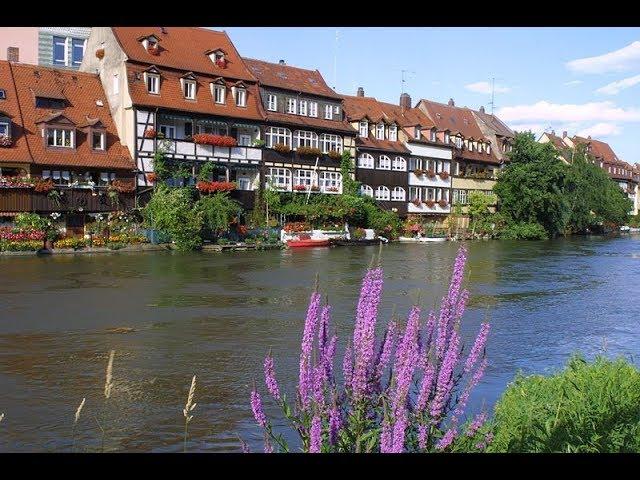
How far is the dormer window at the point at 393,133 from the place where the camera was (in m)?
55.7

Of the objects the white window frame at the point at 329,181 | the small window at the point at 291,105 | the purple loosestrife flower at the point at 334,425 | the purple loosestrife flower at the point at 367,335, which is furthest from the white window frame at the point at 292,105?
the purple loosestrife flower at the point at 334,425

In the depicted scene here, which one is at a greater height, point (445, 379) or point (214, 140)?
point (214, 140)

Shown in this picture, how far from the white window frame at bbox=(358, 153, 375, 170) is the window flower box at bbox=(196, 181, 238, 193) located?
13.4 m

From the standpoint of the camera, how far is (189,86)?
1599 inches

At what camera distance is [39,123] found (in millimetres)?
35156

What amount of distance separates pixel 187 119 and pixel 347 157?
41.5 feet

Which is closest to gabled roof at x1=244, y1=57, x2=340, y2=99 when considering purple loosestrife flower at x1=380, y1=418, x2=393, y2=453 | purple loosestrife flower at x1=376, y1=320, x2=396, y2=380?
purple loosestrife flower at x1=376, y1=320, x2=396, y2=380

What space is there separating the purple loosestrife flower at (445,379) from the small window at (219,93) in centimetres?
3963

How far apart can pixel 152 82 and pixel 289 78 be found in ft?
38.1

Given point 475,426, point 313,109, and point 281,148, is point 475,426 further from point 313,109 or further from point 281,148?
point 313,109

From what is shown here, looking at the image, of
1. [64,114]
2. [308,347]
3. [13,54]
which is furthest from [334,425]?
[13,54]

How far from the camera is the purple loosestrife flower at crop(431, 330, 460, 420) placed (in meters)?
3.63

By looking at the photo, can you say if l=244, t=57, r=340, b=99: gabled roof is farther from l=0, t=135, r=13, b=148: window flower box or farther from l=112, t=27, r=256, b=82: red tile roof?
l=0, t=135, r=13, b=148: window flower box
